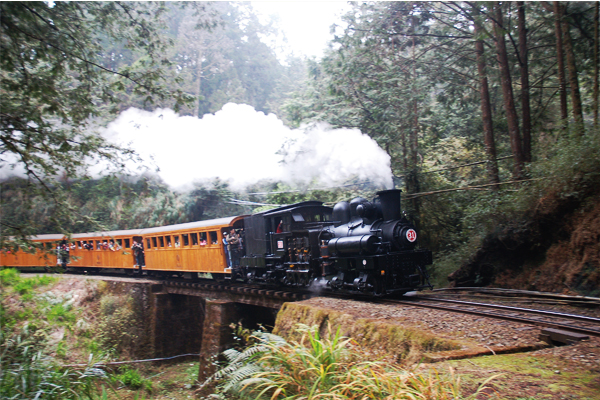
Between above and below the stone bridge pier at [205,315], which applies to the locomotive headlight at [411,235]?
above

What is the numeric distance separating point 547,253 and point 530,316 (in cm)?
422

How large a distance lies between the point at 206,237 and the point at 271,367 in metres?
10.4

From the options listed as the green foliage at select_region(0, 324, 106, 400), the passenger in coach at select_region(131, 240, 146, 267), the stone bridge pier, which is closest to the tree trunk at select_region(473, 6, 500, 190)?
the stone bridge pier

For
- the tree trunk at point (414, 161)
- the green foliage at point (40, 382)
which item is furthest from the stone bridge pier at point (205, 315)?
the tree trunk at point (414, 161)

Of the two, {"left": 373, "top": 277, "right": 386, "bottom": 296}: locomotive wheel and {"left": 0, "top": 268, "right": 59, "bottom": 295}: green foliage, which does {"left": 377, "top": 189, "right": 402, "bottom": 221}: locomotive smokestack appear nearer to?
{"left": 373, "top": 277, "right": 386, "bottom": 296}: locomotive wheel

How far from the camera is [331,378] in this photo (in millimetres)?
4398

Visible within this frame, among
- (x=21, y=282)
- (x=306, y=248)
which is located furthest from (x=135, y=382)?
(x=306, y=248)

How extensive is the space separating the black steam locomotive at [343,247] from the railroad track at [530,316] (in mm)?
769

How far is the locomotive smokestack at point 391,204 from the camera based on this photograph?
378 inches

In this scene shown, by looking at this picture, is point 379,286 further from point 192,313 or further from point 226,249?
point 192,313

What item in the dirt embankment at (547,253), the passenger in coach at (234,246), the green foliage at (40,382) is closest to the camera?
the green foliage at (40,382)

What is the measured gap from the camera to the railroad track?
597 centimetres

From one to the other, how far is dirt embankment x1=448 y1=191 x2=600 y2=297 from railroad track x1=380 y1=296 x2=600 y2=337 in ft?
7.41

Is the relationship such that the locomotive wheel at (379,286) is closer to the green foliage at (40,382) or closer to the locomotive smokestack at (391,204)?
the locomotive smokestack at (391,204)
